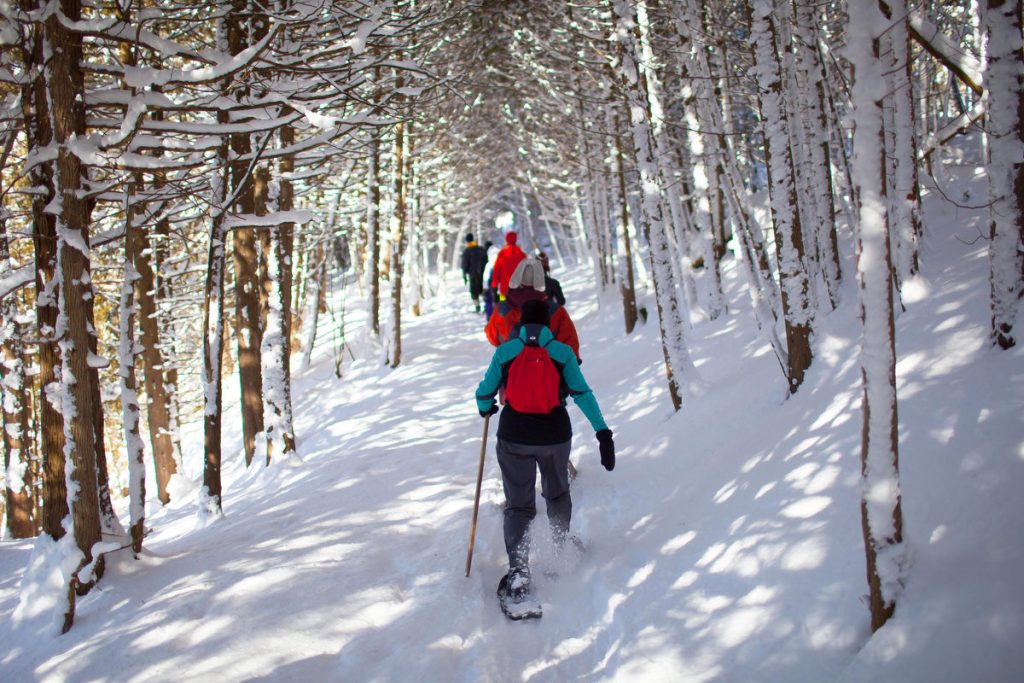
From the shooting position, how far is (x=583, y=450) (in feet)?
22.0

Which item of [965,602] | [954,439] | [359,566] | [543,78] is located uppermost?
[543,78]

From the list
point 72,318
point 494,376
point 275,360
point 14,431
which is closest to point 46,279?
point 72,318

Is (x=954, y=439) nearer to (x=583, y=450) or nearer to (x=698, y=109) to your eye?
(x=583, y=450)

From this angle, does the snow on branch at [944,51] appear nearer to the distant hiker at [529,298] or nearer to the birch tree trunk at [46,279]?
the distant hiker at [529,298]

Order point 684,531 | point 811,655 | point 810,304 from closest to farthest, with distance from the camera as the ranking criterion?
1. point 811,655
2. point 684,531
3. point 810,304

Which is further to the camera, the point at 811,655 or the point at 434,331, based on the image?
the point at 434,331

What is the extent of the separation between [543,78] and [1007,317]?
13.1 metres

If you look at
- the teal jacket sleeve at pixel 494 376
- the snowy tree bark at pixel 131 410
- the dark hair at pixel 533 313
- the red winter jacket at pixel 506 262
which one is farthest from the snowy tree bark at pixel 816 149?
the snowy tree bark at pixel 131 410

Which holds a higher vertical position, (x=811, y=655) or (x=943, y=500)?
(x=943, y=500)

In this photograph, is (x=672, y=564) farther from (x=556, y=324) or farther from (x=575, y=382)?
(x=556, y=324)

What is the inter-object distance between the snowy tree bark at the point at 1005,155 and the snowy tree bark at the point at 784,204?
1692 mm

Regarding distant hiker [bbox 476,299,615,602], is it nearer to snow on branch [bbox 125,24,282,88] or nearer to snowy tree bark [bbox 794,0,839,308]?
snow on branch [bbox 125,24,282,88]

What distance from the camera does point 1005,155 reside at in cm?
366

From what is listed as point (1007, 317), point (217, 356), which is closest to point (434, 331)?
point (217, 356)
